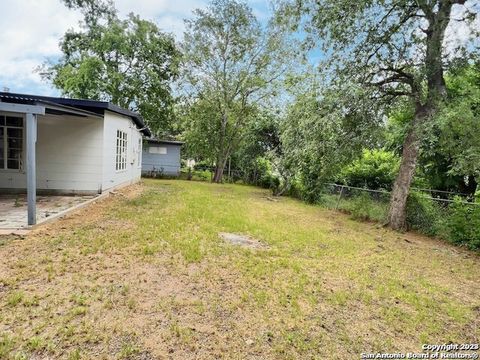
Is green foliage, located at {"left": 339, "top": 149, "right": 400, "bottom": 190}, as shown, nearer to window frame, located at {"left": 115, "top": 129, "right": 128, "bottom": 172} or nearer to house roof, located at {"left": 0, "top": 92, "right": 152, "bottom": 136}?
window frame, located at {"left": 115, "top": 129, "right": 128, "bottom": 172}

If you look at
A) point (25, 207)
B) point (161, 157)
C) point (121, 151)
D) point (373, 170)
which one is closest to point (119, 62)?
point (161, 157)

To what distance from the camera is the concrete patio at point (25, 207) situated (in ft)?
19.1

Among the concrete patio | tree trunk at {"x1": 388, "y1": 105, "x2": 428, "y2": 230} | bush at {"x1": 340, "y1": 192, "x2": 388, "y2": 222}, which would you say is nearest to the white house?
the concrete patio

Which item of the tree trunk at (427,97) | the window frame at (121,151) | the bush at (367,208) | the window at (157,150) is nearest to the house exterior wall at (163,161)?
the window at (157,150)

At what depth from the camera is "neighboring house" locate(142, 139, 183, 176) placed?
22891 millimetres

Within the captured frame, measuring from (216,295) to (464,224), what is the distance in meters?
6.64

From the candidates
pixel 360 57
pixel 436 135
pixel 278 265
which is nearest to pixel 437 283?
pixel 278 265

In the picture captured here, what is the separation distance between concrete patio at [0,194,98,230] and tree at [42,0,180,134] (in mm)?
12124

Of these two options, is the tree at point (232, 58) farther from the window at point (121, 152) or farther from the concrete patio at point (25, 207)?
the concrete patio at point (25, 207)

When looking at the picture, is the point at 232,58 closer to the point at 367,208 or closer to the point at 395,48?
the point at 395,48

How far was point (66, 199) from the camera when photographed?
28.3 ft

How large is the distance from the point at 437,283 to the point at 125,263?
4.63 m

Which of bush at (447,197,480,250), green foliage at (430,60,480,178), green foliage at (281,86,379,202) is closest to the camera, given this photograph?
green foliage at (430,60,480,178)

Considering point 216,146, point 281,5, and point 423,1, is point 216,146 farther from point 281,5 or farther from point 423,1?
point 423,1
